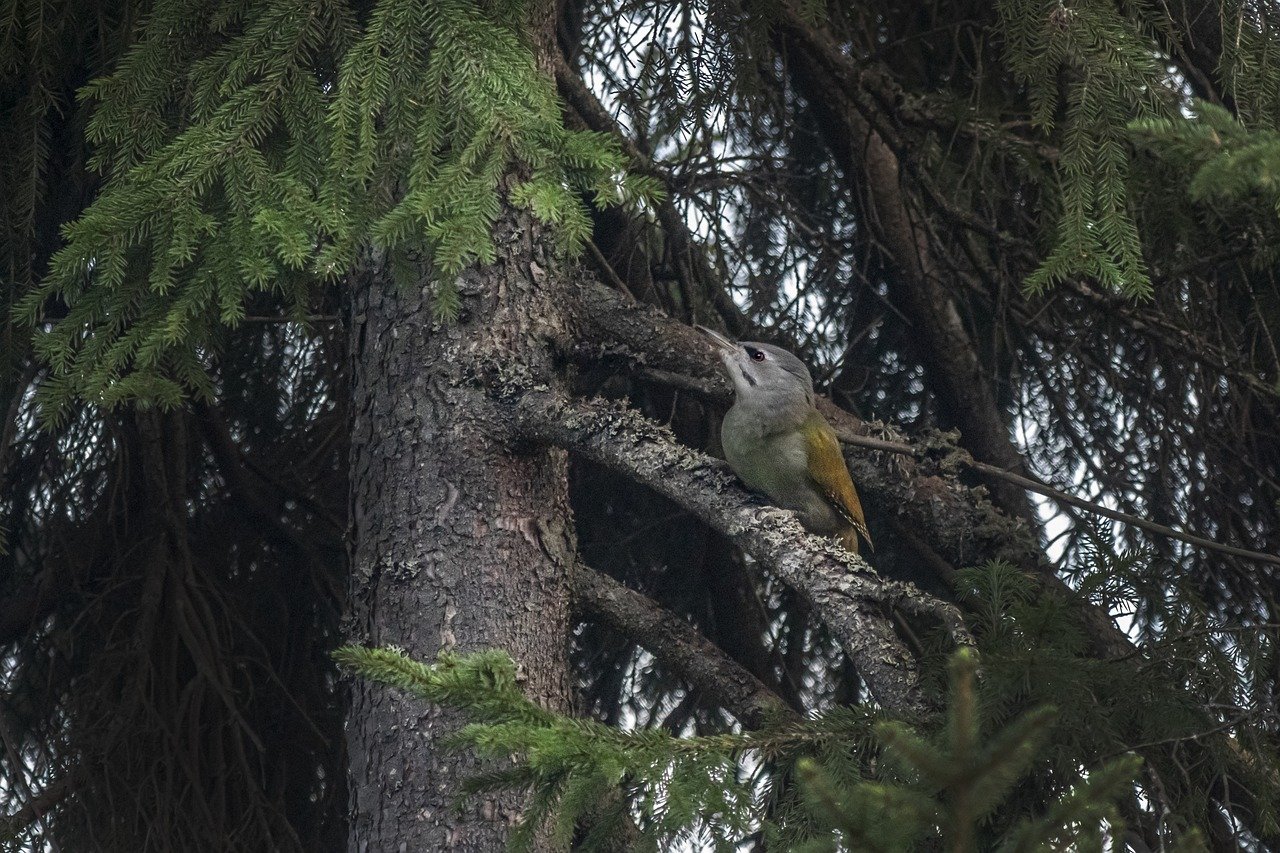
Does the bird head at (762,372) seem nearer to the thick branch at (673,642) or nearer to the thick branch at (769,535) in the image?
the thick branch at (769,535)

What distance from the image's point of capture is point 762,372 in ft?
14.9

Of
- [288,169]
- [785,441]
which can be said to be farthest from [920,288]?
[288,169]

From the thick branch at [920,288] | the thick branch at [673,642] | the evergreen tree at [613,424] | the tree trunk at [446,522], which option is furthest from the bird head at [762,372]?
the thick branch at [673,642]

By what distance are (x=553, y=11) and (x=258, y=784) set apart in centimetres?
292

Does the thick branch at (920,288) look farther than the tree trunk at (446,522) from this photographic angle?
Yes

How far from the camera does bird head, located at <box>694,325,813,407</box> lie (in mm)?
4328

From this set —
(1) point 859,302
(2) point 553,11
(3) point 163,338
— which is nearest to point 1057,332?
(1) point 859,302

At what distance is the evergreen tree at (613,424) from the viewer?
2.95 m

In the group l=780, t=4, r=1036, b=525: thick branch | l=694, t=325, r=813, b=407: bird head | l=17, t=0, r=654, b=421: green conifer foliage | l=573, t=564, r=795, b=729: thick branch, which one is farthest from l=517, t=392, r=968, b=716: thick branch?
l=780, t=4, r=1036, b=525: thick branch

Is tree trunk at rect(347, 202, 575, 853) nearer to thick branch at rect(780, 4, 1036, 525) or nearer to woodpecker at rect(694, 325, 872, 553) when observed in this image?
woodpecker at rect(694, 325, 872, 553)

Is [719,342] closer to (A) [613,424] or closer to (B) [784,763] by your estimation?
(A) [613,424]

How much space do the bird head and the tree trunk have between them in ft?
2.49

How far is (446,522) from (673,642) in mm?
772

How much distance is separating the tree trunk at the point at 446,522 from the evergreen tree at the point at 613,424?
15 millimetres
